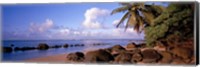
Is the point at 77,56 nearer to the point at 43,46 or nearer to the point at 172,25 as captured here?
the point at 43,46

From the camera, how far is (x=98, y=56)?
2.65 m

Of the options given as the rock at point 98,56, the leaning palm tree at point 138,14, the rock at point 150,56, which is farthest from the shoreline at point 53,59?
the rock at point 150,56

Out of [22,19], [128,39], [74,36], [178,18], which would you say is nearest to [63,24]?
[74,36]

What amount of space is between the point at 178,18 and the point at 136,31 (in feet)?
1.12

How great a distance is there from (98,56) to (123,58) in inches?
8.0

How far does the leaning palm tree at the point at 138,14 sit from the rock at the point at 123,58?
21 centimetres

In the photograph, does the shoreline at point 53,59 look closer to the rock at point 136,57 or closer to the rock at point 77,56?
the rock at point 77,56

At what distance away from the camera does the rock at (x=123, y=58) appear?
262cm

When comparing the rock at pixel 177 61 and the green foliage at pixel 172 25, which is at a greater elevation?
the green foliage at pixel 172 25

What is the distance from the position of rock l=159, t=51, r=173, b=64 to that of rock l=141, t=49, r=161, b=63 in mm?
33

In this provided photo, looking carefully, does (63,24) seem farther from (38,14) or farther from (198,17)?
(198,17)

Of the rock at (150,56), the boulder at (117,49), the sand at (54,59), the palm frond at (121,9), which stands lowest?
the sand at (54,59)

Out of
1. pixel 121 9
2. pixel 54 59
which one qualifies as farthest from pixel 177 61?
pixel 54 59

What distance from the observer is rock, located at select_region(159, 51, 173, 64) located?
2.56 m
